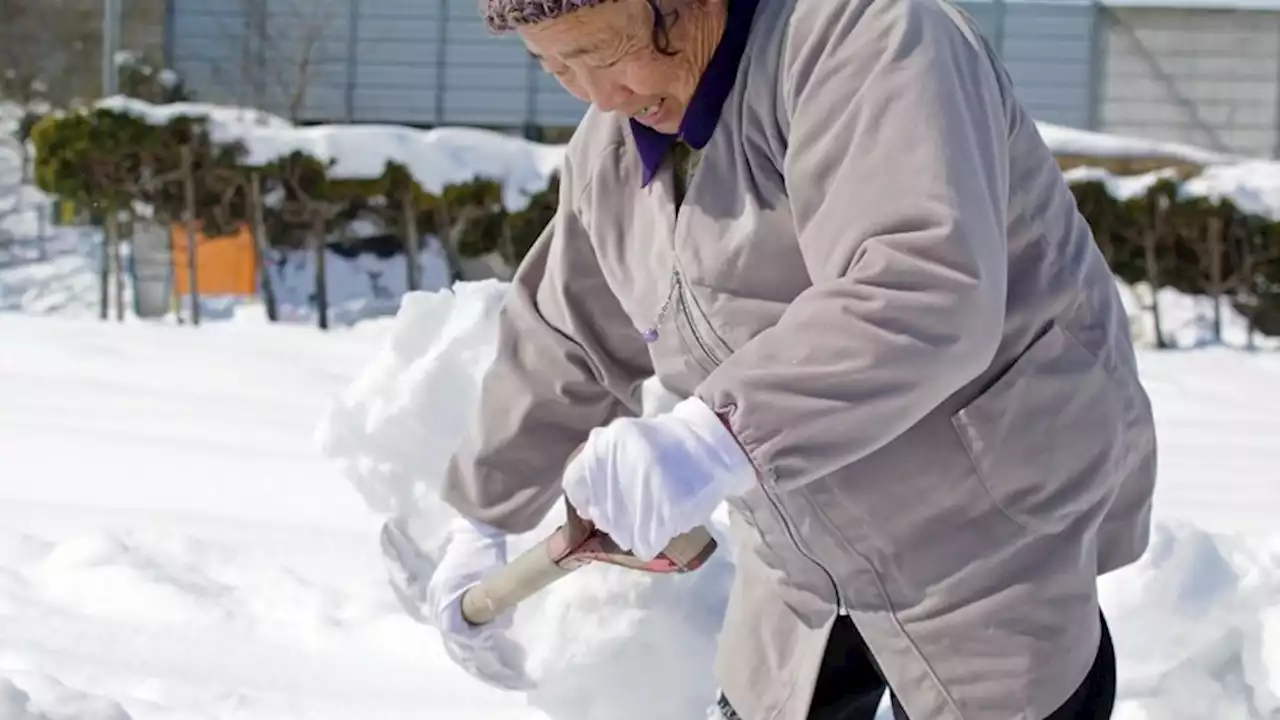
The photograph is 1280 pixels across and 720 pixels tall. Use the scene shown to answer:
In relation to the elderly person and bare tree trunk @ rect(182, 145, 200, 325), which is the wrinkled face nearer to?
the elderly person

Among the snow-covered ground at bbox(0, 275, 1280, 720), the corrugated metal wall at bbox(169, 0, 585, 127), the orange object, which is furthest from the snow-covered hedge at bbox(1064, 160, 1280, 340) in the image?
the snow-covered ground at bbox(0, 275, 1280, 720)

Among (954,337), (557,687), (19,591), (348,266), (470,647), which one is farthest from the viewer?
(348,266)

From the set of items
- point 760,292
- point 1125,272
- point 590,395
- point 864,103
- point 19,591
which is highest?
point 864,103

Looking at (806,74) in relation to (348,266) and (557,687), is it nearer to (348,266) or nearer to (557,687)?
(557,687)

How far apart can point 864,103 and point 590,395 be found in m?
0.55

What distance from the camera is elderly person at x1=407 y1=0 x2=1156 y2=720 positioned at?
3.04ft

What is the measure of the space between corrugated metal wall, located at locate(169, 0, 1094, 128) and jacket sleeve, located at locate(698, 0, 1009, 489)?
17.5 meters

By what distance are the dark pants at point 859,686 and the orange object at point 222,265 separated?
1383 centimetres

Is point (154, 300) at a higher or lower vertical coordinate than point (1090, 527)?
lower

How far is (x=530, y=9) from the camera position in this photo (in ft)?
3.44

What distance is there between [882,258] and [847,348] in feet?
0.20

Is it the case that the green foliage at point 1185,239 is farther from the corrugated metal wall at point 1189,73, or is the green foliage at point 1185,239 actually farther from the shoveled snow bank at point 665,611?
the shoveled snow bank at point 665,611

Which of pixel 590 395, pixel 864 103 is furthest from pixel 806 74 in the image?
pixel 590 395

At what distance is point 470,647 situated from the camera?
1.50 m
